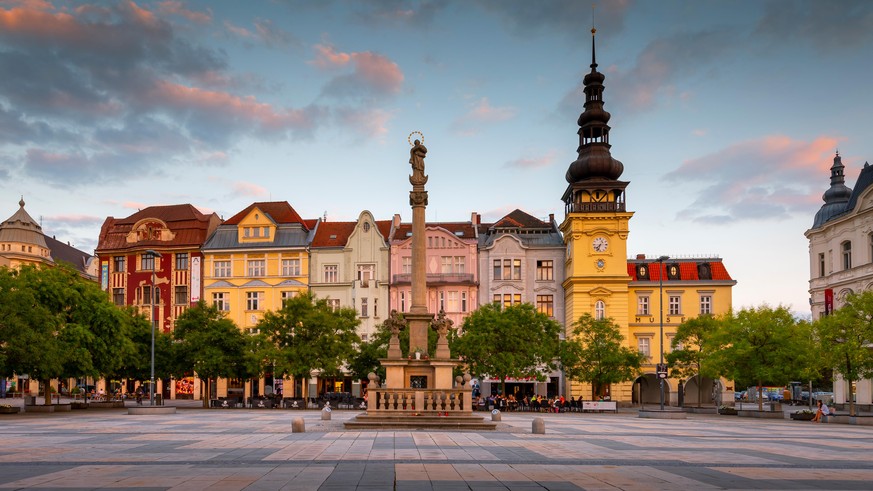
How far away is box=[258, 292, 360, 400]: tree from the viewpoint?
59031 millimetres

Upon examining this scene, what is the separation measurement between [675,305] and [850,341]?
30.6 m

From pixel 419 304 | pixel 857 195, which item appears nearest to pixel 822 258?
pixel 857 195

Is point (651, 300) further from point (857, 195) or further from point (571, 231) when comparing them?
point (857, 195)

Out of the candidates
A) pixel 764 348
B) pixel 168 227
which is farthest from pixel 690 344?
pixel 168 227

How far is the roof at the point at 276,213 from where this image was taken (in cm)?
8131

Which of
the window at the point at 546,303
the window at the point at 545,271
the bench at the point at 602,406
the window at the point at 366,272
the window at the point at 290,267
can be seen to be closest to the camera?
the bench at the point at 602,406

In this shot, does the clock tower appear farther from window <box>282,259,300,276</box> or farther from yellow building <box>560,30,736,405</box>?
window <box>282,259,300,276</box>

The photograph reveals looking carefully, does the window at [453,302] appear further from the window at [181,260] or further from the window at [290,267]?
the window at [181,260]

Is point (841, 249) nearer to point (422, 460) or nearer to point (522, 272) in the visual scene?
point (522, 272)

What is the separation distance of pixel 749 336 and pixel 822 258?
81.0ft

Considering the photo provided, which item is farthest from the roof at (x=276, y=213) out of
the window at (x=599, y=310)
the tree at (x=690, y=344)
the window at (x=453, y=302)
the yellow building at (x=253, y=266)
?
the tree at (x=690, y=344)

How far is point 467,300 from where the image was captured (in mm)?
76750

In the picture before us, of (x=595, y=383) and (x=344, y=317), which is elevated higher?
(x=344, y=317)

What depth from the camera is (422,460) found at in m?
19.7
